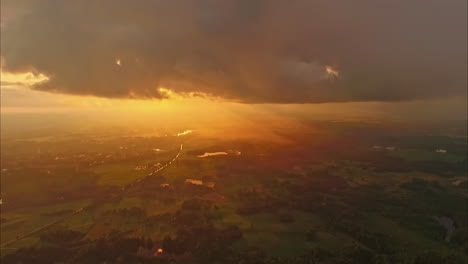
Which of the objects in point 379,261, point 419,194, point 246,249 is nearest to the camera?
point 379,261

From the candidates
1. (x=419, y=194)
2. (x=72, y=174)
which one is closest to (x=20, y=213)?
(x=72, y=174)

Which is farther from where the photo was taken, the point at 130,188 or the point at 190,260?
the point at 130,188

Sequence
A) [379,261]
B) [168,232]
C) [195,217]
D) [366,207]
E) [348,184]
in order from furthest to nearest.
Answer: [348,184]
[366,207]
[195,217]
[168,232]
[379,261]

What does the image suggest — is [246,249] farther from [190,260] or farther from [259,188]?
[259,188]

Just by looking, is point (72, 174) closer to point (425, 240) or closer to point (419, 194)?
point (425, 240)

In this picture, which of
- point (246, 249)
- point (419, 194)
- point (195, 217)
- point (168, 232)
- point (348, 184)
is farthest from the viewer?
point (348, 184)

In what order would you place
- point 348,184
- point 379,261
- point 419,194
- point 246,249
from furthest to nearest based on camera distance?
point 348,184 < point 419,194 < point 246,249 < point 379,261

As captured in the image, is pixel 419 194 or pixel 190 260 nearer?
pixel 190 260

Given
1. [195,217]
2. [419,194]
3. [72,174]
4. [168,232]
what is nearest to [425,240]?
[419,194]

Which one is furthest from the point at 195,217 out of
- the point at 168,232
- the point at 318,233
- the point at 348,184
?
the point at 348,184
